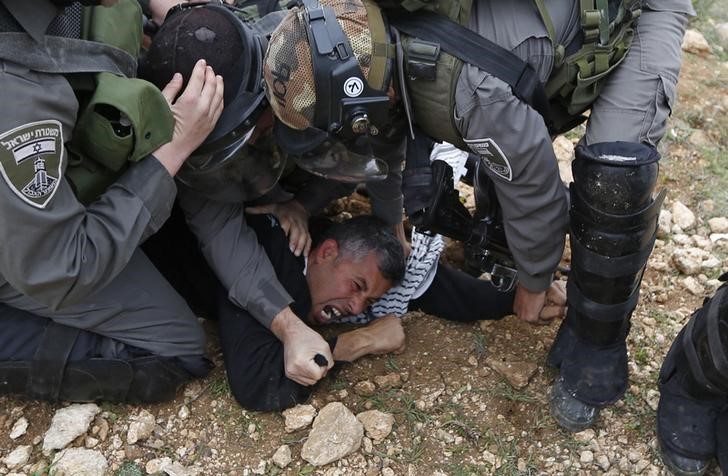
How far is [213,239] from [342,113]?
0.79 m

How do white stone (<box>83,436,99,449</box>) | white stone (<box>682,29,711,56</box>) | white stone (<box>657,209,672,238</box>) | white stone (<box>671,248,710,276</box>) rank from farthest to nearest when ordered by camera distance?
white stone (<box>682,29,711,56</box>)
white stone (<box>657,209,672,238</box>)
white stone (<box>671,248,710,276</box>)
white stone (<box>83,436,99,449</box>)

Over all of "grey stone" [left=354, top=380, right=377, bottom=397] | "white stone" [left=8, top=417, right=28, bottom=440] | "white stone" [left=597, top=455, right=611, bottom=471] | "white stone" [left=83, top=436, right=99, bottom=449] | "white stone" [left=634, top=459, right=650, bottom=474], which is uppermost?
"white stone" [left=8, top=417, right=28, bottom=440]

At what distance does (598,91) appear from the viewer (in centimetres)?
257

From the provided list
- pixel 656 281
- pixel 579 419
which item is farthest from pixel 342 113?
pixel 656 281

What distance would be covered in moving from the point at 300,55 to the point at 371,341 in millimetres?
1072

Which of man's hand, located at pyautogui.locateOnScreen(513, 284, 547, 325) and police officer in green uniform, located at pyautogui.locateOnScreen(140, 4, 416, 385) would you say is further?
man's hand, located at pyautogui.locateOnScreen(513, 284, 547, 325)

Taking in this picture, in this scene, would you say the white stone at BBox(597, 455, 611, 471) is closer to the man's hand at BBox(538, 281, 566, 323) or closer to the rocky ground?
the rocky ground

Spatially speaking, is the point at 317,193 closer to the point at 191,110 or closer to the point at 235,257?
the point at 235,257

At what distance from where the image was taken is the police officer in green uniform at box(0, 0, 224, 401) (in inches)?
82.8

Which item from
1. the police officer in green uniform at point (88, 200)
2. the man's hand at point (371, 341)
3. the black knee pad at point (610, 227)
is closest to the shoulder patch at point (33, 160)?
the police officer in green uniform at point (88, 200)

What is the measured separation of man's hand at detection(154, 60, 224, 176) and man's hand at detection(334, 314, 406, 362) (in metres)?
0.85

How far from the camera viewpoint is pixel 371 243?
119 inches

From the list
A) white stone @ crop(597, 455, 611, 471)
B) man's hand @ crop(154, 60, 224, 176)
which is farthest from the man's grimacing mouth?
white stone @ crop(597, 455, 611, 471)

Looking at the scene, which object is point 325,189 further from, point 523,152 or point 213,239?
point 523,152
